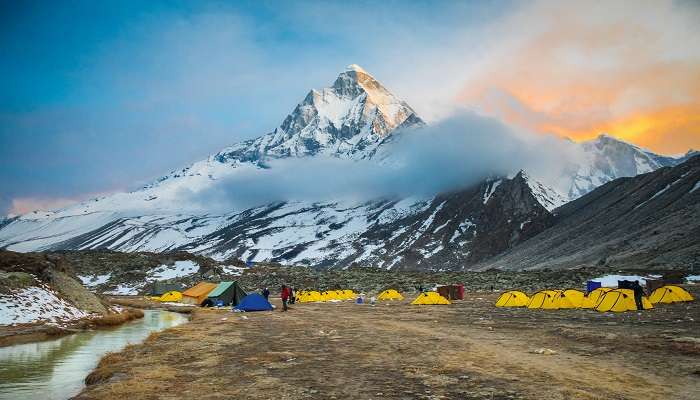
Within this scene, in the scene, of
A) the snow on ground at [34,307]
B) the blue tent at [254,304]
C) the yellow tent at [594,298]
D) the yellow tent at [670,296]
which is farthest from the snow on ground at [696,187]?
the snow on ground at [34,307]

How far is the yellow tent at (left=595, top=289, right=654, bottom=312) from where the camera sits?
2862 cm

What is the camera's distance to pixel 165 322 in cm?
3481

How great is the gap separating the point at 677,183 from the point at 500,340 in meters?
148

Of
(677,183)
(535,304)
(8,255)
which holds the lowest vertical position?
(535,304)

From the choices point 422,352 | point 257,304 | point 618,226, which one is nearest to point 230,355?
point 422,352

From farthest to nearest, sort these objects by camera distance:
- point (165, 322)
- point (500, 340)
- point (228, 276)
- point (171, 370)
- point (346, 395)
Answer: point (228, 276) → point (165, 322) → point (500, 340) → point (171, 370) → point (346, 395)

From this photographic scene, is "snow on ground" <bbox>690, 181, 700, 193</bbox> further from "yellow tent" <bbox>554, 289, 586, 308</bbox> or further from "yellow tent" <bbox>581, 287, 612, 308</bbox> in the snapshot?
"yellow tent" <bbox>581, 287, 612, 308</bbox>

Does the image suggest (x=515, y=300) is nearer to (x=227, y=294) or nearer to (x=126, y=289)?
(x=227, y=294)

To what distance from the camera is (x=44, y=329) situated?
77.8ft

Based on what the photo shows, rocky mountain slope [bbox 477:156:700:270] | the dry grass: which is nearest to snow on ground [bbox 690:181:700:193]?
rocky mountain slope [bbox 477:156:700:270]

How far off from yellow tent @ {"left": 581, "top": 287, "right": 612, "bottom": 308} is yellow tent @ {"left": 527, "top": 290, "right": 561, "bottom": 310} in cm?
194

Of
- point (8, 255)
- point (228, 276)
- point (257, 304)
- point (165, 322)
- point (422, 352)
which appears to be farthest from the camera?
point (228, 276)

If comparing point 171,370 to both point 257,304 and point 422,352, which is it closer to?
point 422,352

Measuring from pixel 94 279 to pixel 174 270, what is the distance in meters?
13.9
